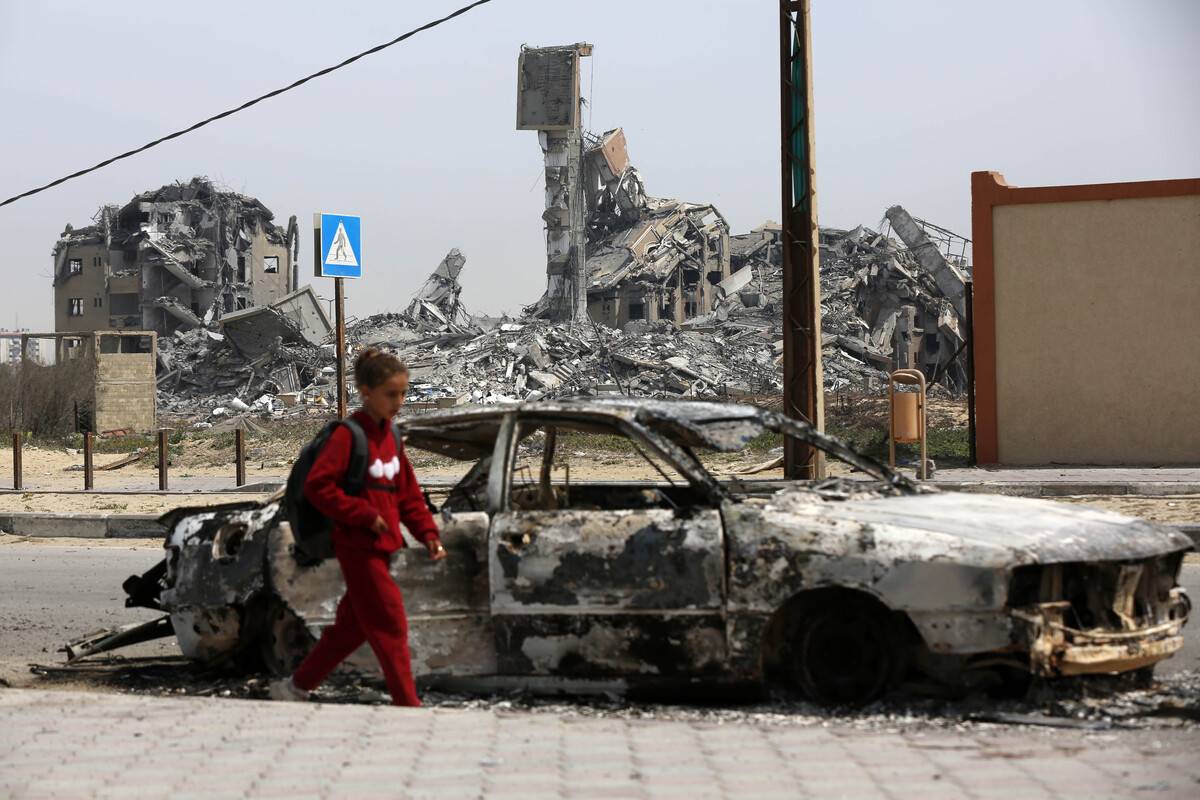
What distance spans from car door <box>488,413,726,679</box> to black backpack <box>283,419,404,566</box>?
704mm

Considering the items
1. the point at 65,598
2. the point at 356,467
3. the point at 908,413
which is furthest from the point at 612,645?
the point at 908,413

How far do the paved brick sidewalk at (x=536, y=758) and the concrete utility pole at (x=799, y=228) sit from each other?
8.13 meters

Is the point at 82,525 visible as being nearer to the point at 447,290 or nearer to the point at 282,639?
the point at 282,639

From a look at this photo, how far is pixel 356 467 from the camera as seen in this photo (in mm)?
5508

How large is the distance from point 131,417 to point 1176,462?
24913mm

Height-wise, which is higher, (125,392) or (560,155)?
(560,155)

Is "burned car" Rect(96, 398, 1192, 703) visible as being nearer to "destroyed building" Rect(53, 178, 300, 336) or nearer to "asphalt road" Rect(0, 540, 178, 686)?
"asphalt road" Rect(0, 540, 178, 686)

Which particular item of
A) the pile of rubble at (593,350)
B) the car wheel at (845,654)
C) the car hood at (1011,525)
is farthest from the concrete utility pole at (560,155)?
the car wheel at (845,654)

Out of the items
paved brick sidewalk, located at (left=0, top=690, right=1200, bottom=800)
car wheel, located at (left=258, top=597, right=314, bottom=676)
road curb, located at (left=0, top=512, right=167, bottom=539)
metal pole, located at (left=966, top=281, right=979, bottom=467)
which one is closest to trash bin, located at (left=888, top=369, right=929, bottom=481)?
metal pole, located at (left=966, top=281, right=979, bottom=467)

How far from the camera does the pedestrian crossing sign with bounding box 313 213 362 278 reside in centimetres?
1398

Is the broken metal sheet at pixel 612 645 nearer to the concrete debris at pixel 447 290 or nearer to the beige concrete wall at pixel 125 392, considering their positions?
the beige concrete wall at pixel 125 392

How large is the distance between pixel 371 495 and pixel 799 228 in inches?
327

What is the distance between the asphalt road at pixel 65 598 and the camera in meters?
7.78

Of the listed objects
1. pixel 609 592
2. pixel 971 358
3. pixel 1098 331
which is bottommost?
pixel 609 592
